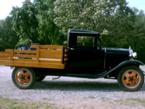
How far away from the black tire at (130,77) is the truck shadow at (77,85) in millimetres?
397

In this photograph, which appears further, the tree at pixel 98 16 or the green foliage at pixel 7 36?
the green foliage at pixel 7 36

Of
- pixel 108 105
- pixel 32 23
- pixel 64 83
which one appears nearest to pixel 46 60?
pixel 64 83

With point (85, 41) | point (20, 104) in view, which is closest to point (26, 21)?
point (85, 41)

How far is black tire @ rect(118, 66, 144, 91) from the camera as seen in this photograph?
15008mm

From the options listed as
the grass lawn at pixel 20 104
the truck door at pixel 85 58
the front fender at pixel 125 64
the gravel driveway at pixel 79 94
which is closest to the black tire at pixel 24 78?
the gravel driveway at pixel 79 94

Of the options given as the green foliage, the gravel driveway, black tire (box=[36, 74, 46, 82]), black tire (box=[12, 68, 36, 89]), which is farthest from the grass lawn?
the green foliage

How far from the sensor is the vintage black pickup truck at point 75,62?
49.6ft

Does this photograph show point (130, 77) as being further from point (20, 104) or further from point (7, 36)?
point (7, 36)

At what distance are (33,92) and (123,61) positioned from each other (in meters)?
3.26

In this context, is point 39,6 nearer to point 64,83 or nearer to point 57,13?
point 57,13

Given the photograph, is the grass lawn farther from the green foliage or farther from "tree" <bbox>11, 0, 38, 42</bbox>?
the green foliage

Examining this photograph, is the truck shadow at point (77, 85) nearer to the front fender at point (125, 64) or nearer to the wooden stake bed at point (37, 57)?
the front fender at point (125, 64)

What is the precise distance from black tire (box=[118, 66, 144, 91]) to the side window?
4.70 feet

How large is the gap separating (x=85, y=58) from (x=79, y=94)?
1.93m
